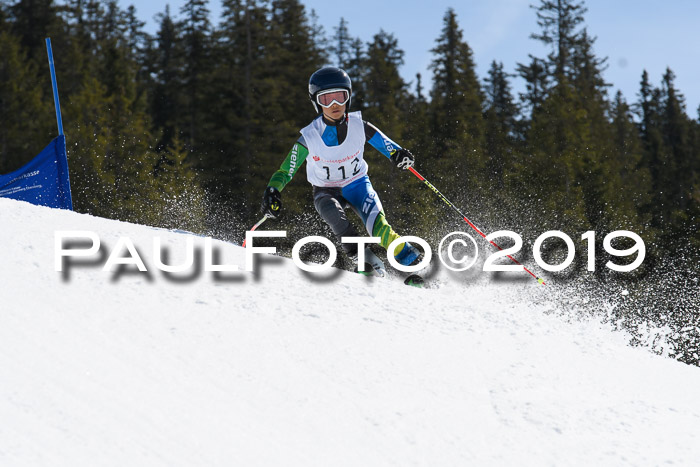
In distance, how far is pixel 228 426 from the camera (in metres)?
2.59

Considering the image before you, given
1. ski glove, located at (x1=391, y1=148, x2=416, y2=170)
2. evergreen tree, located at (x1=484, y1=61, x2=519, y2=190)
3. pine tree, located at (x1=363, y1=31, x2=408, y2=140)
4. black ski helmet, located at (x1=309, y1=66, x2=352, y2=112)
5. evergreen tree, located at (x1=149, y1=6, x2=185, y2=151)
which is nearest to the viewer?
black ski helmet, located at (x1=309, y1=66, x2=352, y2=112)

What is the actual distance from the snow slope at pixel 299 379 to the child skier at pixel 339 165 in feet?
4.23

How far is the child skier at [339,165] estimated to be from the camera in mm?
5648

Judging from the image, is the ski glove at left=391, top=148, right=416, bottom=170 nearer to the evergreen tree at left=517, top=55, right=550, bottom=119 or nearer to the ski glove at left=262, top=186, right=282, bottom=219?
the ski glove at left=262, top=186, right=282, bottom=219

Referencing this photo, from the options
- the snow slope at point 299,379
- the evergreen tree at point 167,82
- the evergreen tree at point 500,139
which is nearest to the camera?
the snow slope at point 299,379

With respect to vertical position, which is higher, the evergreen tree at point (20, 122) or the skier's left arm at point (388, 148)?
the evergreen tree at point (20, 122)

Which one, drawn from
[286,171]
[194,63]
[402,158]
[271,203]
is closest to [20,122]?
[194,63]

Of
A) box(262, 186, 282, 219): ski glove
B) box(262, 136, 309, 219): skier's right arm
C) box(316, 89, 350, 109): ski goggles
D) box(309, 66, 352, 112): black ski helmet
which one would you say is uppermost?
box(309, 66, 352, 112): black ski helmet

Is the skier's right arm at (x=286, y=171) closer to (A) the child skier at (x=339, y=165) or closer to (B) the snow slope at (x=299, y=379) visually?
(A) the child skier at (x=339, y=165)

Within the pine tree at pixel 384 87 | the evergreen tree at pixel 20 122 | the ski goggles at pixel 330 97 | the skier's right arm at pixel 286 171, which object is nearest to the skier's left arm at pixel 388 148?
the ski goggles at pixel 330 97

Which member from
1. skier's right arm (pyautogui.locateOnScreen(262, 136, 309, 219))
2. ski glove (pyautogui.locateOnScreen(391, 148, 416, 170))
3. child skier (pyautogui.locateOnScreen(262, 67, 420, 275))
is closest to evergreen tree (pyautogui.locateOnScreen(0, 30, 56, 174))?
skier's right arm (pyautogui.locateOnScreen(262, 136, 309, 219))

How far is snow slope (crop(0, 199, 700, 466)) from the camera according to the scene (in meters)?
2.48

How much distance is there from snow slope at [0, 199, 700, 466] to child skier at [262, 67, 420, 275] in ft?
4.23

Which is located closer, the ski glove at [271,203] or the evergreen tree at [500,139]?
the ski glove at [271,203]
